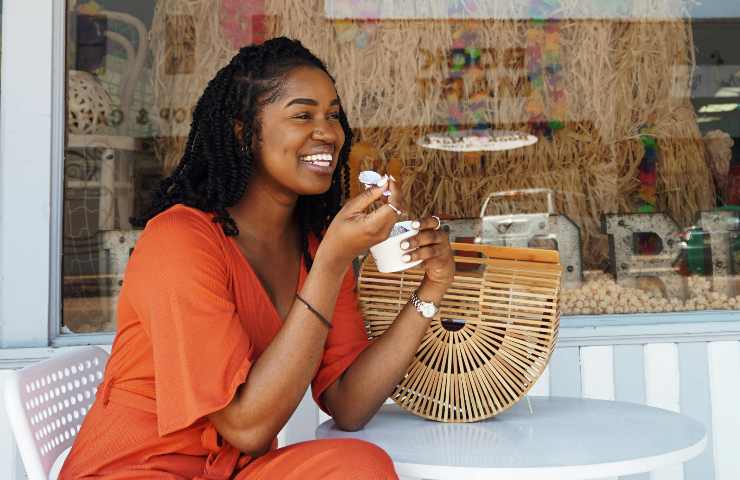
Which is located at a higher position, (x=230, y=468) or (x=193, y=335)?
(x=193, y=335)

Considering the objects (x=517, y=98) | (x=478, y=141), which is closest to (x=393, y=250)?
(x=478, y=141)

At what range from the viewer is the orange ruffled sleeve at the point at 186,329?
1.00m

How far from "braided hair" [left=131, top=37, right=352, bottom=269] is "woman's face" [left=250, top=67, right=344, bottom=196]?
2cm

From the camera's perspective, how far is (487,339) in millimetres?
1266

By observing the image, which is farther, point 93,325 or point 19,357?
point 93,325

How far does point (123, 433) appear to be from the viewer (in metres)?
1.08

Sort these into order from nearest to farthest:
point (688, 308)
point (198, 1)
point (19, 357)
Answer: point (19, 357) → point (688, 308) → point (198, 1)

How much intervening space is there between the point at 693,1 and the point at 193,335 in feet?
9.68

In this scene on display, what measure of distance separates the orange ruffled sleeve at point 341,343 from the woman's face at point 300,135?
0.17 m

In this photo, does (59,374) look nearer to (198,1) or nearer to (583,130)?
(198,1)

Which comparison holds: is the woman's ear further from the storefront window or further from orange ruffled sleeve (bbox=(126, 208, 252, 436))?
the storefront window

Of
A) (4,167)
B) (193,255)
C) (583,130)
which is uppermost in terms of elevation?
(583,130)

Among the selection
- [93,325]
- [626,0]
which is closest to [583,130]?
[626,0]

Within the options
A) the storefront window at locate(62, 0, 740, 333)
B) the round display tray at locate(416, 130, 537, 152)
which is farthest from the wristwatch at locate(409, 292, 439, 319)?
the round display tray at locate(416, 130, 537, 152)
